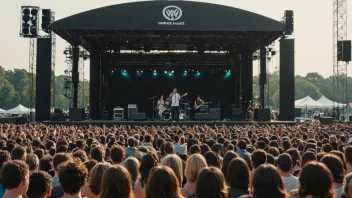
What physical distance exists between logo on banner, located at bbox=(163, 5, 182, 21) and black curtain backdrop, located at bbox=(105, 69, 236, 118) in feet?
38.2

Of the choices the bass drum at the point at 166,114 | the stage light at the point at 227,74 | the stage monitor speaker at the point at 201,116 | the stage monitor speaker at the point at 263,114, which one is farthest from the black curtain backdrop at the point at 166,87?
the stage monitor speaker at the point at 263,114

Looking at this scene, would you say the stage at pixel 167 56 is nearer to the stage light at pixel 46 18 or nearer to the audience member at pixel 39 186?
the stage light at pixel 46 18

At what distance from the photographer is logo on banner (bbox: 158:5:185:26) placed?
25656mm

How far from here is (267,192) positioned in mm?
4016

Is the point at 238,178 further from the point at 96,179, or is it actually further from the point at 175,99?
the point at 175,99

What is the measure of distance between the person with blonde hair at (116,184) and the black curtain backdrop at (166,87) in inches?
1307

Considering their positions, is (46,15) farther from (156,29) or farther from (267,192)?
(267,192)

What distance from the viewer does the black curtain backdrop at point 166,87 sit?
37203 mm

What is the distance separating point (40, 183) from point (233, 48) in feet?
100

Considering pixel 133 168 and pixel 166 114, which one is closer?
pixel 133 168

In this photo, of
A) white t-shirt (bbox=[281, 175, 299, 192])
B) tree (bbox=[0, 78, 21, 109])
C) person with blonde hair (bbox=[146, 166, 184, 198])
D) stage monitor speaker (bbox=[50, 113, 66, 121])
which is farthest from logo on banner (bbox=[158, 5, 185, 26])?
tree (bbox=[0, 78, 21, 109])

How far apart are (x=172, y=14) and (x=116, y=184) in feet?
73.3

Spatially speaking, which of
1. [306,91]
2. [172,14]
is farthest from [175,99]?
[306,91]

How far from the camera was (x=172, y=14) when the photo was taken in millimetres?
A: 25719
